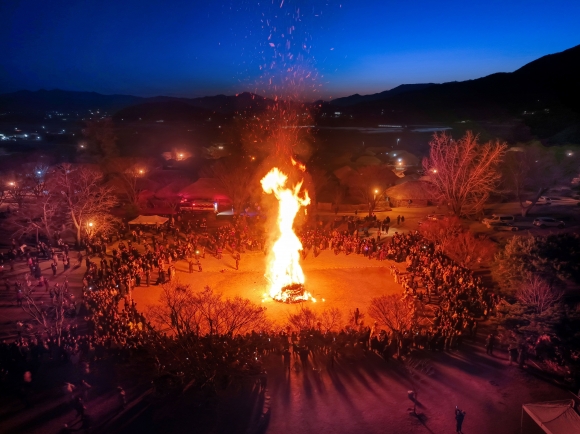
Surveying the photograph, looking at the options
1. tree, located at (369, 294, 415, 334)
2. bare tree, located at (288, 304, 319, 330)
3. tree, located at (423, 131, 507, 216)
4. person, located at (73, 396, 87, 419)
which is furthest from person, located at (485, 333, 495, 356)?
tree, located at (423, 131, 507, 216)

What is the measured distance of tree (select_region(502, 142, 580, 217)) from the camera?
3431 centimetres

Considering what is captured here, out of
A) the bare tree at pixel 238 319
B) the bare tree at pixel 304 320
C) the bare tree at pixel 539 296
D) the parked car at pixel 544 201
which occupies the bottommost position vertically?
the bare tree at pixel 304 320

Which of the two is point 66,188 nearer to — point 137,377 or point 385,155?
point 137,377

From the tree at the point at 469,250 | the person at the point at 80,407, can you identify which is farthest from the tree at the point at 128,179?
the person at the point at 80,407

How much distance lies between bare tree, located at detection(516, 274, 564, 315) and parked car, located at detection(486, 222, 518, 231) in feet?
45.3

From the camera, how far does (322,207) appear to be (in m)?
35.2

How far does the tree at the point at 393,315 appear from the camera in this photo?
14117mm

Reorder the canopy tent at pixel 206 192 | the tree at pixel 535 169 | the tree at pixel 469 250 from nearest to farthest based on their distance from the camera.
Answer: the tree at pixel 469 250 < the canopy tent at pixel 206 192 < the tree at pixel 535 169

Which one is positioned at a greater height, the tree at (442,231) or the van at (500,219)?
the tree at (442,231)

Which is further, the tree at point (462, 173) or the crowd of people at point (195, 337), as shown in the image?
the tree at point (462, 173)

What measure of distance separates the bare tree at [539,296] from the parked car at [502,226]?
1381cm

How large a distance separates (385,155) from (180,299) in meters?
49.0

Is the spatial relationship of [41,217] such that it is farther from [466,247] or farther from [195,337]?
[466,247]

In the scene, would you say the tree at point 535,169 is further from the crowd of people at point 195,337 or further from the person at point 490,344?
the person at point 490,344
